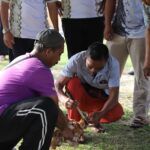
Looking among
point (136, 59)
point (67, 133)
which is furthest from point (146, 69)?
point (67, 133)

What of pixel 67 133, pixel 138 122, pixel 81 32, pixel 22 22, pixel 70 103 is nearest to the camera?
pixel 67 133

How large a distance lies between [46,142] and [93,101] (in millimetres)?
1426

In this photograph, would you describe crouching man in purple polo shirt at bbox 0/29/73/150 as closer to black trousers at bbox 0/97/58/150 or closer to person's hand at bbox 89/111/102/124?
black trousers at bbox 0/97/58/150

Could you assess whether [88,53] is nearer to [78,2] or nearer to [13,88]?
[78,2]

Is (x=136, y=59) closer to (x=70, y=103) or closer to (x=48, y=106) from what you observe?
(x=70, y=103)

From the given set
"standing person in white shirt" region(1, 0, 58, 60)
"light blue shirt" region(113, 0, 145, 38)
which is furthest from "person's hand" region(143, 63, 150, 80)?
"standing person in white shirt" region(1, 0, 58, 60)

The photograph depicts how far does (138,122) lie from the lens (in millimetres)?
5223

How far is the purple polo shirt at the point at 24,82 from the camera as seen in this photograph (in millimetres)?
3664

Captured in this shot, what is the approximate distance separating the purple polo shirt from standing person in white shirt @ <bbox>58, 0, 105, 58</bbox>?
1.30m

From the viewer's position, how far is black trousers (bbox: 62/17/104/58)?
496 centimetres

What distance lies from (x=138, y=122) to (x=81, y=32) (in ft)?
3.54

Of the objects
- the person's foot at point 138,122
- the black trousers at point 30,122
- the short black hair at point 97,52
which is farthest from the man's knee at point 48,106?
the person's foot at point 138,122

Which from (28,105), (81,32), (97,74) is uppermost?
(81,32)

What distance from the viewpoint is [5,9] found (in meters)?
4.67
